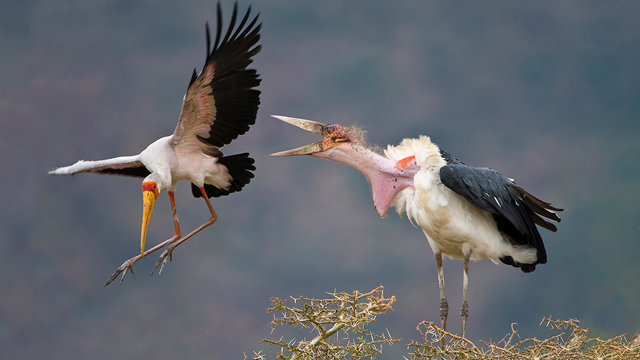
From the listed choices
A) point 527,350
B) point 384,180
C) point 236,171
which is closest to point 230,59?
point 236,171

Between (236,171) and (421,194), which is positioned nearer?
(421,194)

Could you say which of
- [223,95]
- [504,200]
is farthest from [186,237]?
[504,200]

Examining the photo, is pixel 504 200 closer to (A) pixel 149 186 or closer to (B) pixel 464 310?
(B) pixel 464 310

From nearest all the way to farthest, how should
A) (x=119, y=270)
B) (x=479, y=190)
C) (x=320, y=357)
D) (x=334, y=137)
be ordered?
(x=320, y=357), (x=479, y=190), (x=119, y=270), (x=334, y=137)

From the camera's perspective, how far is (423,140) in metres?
3.83

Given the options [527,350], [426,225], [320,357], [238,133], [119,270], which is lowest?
[320,357]

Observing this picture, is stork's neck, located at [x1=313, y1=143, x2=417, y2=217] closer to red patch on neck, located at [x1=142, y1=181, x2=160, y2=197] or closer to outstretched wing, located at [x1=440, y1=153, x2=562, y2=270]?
outstretched wing, located at [x1=440, y1=153, x2=562, y2=270]

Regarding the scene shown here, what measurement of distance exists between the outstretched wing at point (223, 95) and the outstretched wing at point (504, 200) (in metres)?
1.24

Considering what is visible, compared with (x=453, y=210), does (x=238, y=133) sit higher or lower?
higher

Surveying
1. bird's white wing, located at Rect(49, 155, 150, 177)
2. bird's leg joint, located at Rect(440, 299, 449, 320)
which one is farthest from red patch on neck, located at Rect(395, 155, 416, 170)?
bird's white wing, located at Rect(49, 155, 150, 177)

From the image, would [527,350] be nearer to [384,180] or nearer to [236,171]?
[384,180]

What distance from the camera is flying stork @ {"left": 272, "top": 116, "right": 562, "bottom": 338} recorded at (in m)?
3.56

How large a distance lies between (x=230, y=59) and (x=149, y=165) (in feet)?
2.91

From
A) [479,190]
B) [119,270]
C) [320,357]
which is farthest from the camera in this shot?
[119,270]
